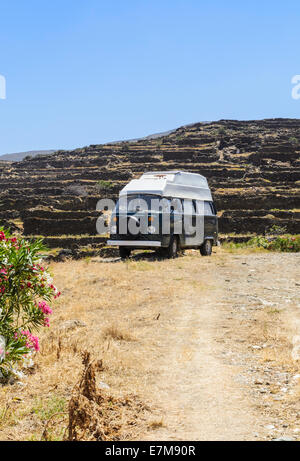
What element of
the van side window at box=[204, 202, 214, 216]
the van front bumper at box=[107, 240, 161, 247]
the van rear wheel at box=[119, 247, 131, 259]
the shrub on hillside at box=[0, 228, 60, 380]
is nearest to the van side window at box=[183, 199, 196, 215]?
the van side window at box=[204, 202, 214, 216]

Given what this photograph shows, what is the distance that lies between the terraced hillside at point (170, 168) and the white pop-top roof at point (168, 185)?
16219mm

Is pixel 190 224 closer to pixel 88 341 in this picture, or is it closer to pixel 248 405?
pixel 88 341

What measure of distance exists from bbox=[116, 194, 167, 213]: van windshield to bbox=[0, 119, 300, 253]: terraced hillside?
16868mm

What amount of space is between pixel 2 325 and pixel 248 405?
99.7 inches

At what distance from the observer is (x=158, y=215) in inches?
642

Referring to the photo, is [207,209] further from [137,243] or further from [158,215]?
[137,243]

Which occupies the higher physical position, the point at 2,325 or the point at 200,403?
the point at 2,325

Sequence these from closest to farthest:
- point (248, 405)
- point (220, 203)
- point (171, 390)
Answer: point (248, 405) → point (171, 390) → point (220, 203)

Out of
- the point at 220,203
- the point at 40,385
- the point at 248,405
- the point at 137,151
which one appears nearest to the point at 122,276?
the point at 40,385

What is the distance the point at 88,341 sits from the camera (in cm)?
694

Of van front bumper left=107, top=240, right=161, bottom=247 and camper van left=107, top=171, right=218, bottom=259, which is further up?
camper van left=107, top=171, right=218, bottom=259

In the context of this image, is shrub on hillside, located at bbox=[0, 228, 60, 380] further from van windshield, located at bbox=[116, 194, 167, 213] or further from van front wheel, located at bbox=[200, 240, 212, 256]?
van front wheel, located at bbox=[200, 240, 212, 256]

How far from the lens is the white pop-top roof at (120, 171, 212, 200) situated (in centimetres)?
1684

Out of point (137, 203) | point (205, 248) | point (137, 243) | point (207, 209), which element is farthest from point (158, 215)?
point (205, 248)
